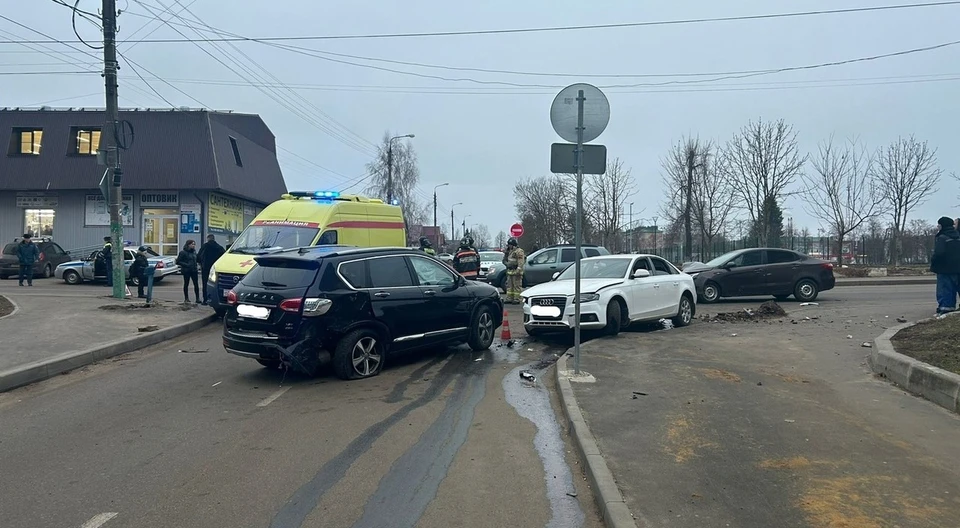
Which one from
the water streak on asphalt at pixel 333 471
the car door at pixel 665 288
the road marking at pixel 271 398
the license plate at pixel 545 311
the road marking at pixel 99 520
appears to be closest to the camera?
the road marking at pixel 99 520

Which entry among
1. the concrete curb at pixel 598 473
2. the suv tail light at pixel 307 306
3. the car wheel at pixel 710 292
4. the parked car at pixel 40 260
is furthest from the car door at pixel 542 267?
the parked car at pixel 40 260

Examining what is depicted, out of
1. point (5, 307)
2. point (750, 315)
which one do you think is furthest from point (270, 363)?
point (750, 315)

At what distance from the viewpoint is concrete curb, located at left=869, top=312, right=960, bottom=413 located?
6.70 metres

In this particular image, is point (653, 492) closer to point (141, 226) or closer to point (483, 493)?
point (483, 493)

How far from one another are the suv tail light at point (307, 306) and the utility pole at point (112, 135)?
1016cm

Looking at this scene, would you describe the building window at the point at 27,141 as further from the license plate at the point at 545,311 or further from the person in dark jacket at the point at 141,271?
the license plate at the point at 545,311

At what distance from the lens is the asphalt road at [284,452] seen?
4570 millimetres

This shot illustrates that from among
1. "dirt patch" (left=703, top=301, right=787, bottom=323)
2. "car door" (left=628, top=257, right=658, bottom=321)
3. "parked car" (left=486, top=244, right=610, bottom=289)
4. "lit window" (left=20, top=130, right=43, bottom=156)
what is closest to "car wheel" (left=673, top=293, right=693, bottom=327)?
"dirt patch" (left=703, top=301, right=787, bottom=323)

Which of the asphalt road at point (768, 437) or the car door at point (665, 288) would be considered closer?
the asphalt road at point (768, 437)

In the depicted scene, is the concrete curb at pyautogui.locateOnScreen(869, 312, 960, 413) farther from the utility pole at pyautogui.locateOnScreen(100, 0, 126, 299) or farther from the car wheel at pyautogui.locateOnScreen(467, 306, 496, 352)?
the utility pole at pyautogui.locateOnScreen(100, 0, 126, 299)

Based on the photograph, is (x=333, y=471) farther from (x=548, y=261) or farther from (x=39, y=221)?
(x=39, y=221)

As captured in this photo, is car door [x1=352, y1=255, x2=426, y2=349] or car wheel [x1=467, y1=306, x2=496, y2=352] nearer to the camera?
car door [x1=352, y1=255, x2=426, y2=349]

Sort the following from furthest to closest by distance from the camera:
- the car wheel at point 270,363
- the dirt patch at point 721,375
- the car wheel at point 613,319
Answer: the car wheel at point 613,319
the car wheel at point 270,363
the dirt patch at point 721,375

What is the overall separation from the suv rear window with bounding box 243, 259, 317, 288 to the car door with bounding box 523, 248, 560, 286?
479 inches
